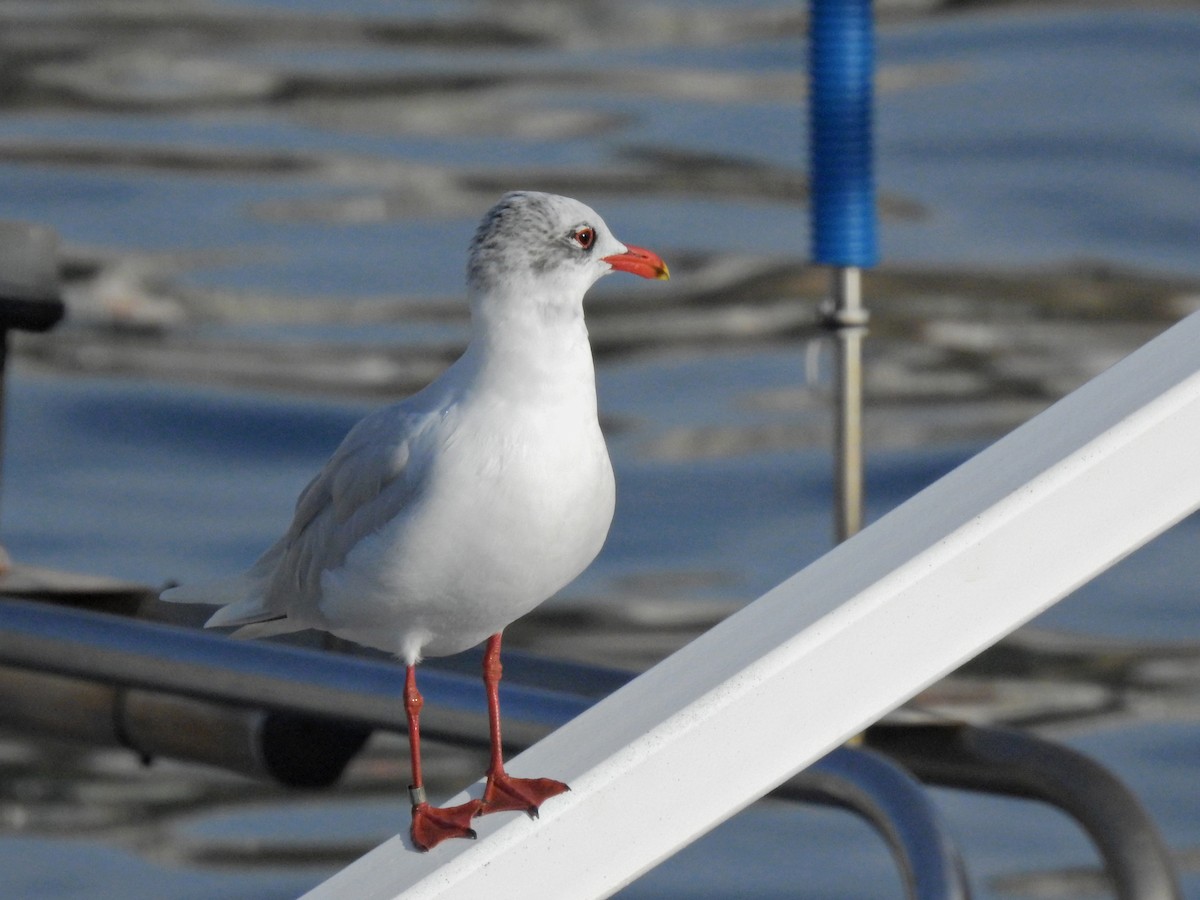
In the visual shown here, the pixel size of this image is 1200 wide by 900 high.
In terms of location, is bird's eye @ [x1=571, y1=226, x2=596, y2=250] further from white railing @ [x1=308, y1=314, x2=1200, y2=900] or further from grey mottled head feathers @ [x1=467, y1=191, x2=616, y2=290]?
white railing @ [x1=308, y1=314, x2=1200, y2=900]

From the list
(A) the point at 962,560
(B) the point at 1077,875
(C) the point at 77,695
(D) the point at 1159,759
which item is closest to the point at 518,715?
(A) the point at 962,560

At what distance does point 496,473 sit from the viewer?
0.65 metres

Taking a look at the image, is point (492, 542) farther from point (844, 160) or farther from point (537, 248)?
point (844, 160)

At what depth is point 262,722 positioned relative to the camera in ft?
3.25

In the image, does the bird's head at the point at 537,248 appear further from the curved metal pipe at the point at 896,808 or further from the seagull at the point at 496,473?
the curved metal pipe at the point at 896,808

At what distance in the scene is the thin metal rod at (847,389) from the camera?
101 centimetres

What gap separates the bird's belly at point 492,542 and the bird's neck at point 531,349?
25 millimetres

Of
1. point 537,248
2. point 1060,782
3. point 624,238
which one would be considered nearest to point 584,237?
point 537,248

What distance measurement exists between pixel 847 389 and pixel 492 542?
16.9 inches

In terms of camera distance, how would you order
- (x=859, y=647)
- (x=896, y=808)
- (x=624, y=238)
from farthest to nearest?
1. (x=624, y=238)
2. (x=896, y=808)
3. (x=859, y=647)

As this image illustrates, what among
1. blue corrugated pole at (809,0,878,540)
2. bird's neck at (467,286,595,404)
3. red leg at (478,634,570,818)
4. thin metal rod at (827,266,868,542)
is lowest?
red leg at (478,634,570,818)

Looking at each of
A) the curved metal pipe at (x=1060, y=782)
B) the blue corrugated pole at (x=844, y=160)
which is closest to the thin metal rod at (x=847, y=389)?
the blue corrugated pole at (x=844, y=160)

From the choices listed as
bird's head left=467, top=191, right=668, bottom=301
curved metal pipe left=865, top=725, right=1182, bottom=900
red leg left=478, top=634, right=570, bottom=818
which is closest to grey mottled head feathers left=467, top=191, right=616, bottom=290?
bird's head left=467, top=191, right=668, bottom=301

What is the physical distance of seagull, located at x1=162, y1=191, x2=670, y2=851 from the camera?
2.12 feet
